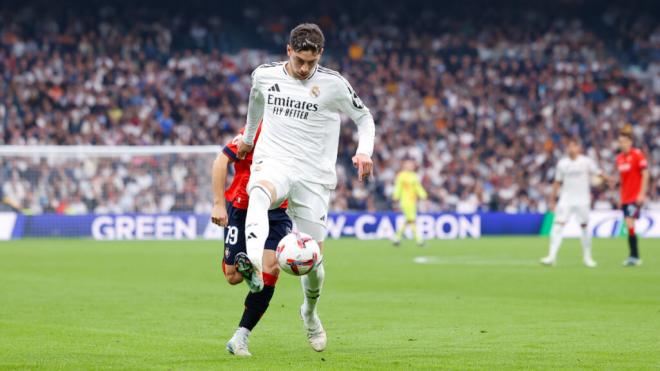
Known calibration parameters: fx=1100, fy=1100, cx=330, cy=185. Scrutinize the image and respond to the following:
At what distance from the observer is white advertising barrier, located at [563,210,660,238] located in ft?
114

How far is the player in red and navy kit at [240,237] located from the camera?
858cm

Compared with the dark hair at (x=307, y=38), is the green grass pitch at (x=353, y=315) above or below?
below

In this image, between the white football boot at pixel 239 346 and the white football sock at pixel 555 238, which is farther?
the white football sock at pixel 555 238

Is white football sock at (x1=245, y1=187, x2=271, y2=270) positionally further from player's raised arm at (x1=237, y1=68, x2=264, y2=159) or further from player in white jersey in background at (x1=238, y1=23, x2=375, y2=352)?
player's raised arm at (x1=237, y1=68, x2=264, y2=159)

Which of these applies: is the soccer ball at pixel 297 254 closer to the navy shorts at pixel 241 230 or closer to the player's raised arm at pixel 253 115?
the navy shorts at pixel 241 230

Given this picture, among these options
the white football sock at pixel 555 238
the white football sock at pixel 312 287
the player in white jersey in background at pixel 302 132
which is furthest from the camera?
the white football sock at pixel 555 238

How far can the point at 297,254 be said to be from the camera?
789 centimetres

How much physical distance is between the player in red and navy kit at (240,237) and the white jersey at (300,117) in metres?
0.39

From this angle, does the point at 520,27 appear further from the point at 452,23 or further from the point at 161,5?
the point at 161,5

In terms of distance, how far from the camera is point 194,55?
39531 mm

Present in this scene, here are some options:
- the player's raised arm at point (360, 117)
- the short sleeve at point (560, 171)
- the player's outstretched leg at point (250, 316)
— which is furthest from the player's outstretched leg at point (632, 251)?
the player's outstretched leg at point (250, 316)

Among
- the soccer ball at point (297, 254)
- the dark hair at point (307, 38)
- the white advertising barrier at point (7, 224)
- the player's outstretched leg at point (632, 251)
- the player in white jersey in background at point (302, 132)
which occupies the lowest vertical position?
the white advertising barrier at point (7, 224)

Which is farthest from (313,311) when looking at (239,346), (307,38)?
(307,38)

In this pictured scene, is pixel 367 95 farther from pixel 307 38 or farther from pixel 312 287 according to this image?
pixel 307 38
